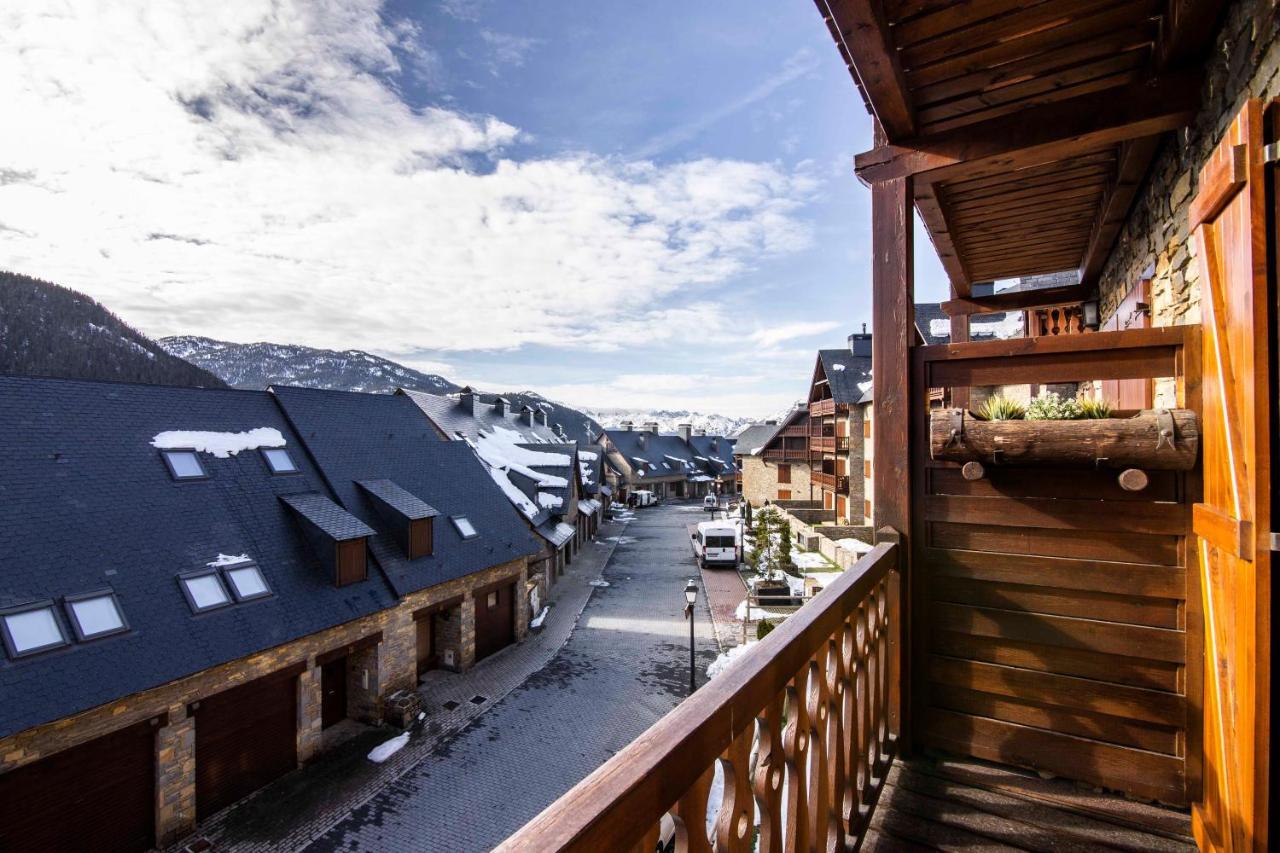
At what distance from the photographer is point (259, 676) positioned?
30.9ft

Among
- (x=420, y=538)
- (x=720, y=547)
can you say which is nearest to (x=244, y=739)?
(x=420, y=538)

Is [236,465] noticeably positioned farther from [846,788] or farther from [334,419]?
[846,788]

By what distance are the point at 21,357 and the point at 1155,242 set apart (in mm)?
72449

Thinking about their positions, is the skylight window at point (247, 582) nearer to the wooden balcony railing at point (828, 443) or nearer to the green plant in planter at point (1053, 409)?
the green plant in planter at point (1053, 409)

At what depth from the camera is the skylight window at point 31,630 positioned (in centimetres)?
728

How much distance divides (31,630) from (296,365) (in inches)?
8142

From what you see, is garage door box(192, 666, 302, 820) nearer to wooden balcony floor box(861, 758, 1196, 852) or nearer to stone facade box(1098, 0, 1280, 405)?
wooden balcony floor box(861, 758, 1196, 852)

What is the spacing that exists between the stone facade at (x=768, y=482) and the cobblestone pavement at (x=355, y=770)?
834 inches

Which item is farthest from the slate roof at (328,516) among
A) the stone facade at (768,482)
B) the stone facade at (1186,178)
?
the stone facade at (768,482)

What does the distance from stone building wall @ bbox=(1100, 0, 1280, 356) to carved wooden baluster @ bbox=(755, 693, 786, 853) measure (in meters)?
3.06

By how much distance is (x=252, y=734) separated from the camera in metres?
9.43

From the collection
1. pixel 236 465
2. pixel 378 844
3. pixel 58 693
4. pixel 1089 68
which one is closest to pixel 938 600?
pixel 1089 68

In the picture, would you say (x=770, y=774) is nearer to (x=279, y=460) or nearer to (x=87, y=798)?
(x=87, y=798)

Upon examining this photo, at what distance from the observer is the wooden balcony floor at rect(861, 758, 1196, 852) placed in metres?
2.50
